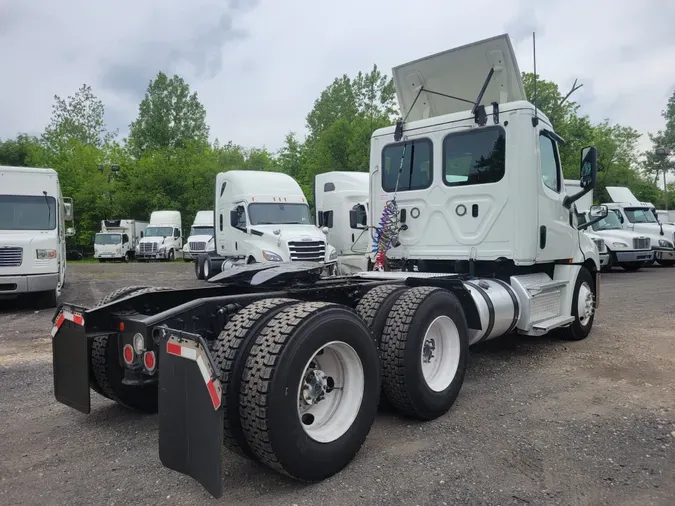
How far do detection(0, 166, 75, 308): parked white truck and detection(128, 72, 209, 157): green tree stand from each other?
142 ft

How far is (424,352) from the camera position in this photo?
14.0ft

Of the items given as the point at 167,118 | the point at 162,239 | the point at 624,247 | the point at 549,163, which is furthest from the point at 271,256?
the point at 167,118

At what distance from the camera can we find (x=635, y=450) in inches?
138

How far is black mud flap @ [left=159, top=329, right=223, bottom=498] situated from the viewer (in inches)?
100

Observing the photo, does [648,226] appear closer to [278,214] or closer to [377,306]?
[278,214]

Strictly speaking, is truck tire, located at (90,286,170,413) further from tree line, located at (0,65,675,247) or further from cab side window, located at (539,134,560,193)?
tree line, located at (0,65,675,247)

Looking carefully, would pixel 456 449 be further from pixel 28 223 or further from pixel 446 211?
pixel 28 223

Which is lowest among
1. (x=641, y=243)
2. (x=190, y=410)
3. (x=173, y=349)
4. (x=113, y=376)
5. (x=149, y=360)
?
(x=113, y=376)

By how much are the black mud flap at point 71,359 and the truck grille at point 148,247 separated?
2776cm

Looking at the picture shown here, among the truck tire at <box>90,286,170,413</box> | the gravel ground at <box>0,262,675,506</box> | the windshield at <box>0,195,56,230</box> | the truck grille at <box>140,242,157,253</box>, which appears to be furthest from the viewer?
the truck grille at <box>140,242,157,253</box>

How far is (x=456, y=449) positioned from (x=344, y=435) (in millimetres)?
867

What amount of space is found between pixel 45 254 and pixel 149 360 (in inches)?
331

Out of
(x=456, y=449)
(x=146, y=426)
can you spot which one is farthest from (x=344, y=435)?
(x=146, y=426)

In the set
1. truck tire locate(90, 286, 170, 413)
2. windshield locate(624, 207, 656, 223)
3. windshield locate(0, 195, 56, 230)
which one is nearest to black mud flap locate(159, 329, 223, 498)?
truck tire locate(90, 286, 170, 413)
